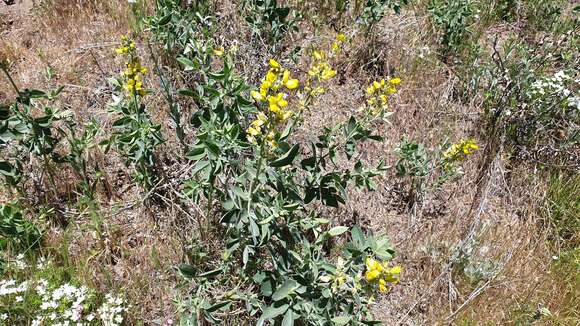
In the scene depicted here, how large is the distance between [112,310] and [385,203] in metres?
1.67

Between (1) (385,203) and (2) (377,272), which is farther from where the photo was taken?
(1) (385,203)

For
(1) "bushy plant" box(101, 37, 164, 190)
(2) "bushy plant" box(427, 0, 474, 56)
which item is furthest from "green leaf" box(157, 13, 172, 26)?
(2) "bushy plant" box(427, 0, 474, 56)

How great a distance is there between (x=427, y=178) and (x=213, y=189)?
144cm

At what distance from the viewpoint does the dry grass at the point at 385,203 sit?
258 centimetres

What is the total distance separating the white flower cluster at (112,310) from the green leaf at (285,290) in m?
0.77

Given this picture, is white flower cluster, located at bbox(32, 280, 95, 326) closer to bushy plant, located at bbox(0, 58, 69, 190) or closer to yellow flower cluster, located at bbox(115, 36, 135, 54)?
bushy plant, located at bbox(0, 58, 69, 190)

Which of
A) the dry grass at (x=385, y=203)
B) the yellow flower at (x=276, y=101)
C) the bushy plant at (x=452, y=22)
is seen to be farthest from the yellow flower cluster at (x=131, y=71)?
the bushy plant at (x=452, y=22)

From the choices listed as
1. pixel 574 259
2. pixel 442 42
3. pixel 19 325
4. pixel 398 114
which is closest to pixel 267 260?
pixel 19 325

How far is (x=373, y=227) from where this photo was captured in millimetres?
2951

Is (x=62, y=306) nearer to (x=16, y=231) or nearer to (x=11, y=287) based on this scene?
(x=11, y=287)

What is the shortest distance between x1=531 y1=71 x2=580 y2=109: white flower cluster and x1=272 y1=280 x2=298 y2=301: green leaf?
7.07 feet

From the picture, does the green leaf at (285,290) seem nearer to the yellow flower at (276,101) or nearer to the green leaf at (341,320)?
the green leaf at (341,320)

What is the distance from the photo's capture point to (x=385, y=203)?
3064mm

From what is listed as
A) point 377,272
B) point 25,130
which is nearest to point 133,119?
point 25,130
